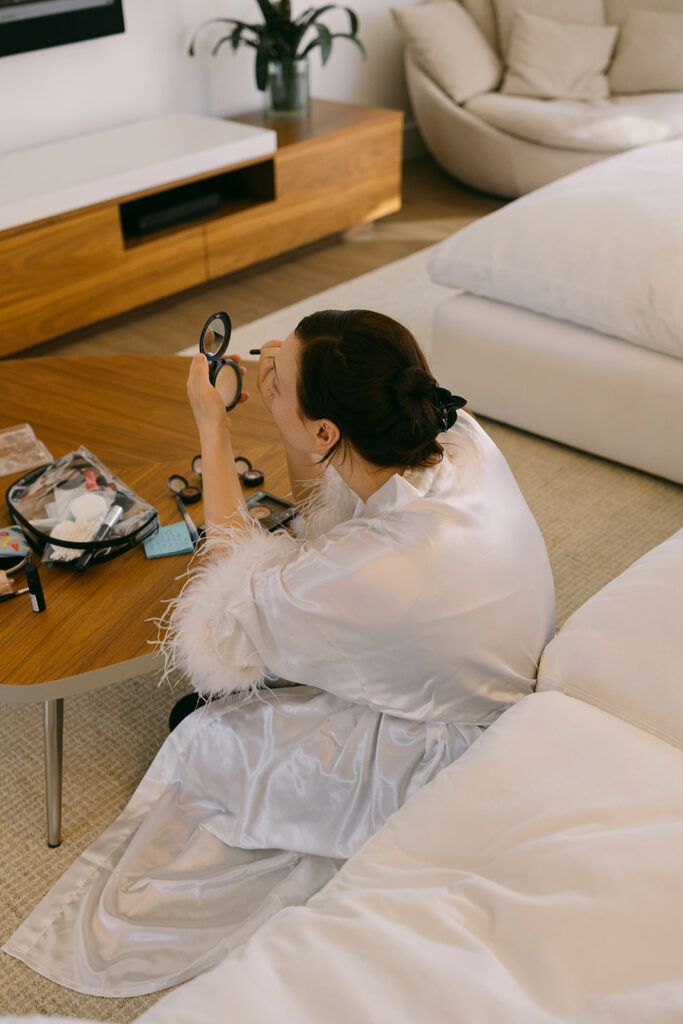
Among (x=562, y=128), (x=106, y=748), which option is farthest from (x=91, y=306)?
(x=562, y=128)

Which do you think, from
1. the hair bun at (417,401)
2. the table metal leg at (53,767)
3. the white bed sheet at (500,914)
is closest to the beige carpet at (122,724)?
the table metal leg at (53,767)

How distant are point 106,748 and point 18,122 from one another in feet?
7.61

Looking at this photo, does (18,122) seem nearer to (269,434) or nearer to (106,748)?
(269,434)

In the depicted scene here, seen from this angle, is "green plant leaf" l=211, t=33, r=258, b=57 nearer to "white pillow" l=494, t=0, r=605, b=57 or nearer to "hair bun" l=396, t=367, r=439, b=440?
"white pillow" l=494, t=0, r=605, b=57

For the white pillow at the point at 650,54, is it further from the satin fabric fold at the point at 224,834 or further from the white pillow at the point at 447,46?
the satin fabric fold at the point at 224,834

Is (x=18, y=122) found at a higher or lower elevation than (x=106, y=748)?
higher

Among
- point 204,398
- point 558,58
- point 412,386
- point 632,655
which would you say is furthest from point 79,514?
point 558,58

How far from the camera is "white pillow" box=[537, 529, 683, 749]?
1.20m

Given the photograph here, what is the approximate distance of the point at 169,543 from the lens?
4.99ft

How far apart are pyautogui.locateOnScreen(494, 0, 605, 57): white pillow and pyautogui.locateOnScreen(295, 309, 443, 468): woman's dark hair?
3611 millimetres

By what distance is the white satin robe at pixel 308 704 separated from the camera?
118cm

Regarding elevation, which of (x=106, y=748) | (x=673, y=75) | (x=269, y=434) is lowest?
(x=106, y=748)

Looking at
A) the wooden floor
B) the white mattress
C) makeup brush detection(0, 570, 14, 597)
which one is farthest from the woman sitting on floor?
the wooden floor

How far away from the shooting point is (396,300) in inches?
130
